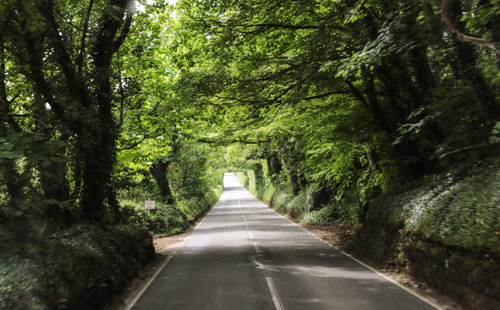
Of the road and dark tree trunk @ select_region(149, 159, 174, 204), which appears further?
dark tree trunk @ select_region(149, 159, 174, 204)

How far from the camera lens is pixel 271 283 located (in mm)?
7027

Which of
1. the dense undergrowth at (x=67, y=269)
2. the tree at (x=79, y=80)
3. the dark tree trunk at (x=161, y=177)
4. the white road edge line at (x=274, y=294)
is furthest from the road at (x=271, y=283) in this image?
the dark tree trunk at (x=161, y=177)

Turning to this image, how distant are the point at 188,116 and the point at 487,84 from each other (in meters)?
9.89

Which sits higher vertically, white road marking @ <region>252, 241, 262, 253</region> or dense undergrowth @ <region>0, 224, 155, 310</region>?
dense undergrowth @ <region>0, 224, 155, 310</region>

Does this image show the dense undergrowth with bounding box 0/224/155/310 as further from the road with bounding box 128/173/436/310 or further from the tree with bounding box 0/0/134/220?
the tree with bounding box 0/0/134/220

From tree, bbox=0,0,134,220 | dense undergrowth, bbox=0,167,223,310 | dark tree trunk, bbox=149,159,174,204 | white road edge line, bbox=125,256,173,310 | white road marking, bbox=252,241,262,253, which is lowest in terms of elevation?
white road marking, bbox=252,241,262,253

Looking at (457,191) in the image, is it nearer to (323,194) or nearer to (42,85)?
(42,85)

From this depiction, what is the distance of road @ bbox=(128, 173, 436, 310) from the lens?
5730 millimetres

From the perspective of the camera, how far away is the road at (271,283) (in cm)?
573

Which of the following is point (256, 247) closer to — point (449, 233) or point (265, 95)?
point (265, 95)

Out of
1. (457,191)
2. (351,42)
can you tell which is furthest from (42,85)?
(457,191)

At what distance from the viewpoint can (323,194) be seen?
21.2 m

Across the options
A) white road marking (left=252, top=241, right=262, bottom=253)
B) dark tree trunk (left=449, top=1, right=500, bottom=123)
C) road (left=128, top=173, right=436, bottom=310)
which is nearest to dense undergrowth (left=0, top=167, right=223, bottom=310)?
road (left=128, top=173, right=436, bottom=310)

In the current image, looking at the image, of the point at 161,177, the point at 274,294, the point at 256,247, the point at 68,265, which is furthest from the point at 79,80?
the point at 161,177
